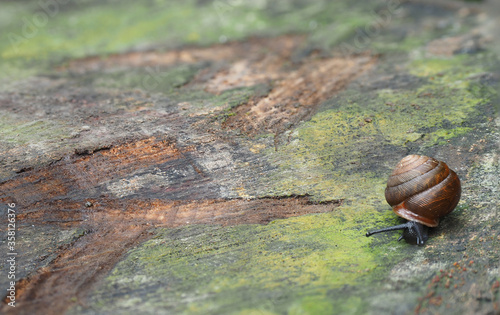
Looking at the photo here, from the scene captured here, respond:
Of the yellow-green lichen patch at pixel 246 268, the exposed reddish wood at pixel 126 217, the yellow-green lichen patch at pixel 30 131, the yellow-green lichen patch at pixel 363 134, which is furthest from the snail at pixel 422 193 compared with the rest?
the yellow-green lichen patch at pixel 30 131

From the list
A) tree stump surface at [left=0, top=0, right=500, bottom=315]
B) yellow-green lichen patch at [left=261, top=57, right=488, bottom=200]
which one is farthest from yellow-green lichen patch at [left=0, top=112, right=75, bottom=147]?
yellow-green lichen patch at [left=261, top=57, right=488, bottom=200]

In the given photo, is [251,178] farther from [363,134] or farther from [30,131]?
[30,131]

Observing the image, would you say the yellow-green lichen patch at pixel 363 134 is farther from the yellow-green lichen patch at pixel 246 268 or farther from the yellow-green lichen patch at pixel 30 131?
the yellow-green lichen patch at pixel 30 131

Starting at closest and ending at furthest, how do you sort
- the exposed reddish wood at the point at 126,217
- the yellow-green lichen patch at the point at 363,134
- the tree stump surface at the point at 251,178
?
the tree stump surface at the point at 251,178, the exposed reddish wood at the point at 126,217, the yellow-green lichen patch at the point at 363,134

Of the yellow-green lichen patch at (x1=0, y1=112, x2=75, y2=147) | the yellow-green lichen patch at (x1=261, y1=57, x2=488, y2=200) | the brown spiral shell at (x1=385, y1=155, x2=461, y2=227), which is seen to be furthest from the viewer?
the yellow-green lichen patch at (x1=0, y1=112, x2=75, y2=147)

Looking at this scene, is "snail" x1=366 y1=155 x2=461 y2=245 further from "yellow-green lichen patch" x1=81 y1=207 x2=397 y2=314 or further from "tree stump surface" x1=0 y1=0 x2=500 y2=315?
"yellow-green lichen patch" x1=81 y1=207 x2=397 y2=314

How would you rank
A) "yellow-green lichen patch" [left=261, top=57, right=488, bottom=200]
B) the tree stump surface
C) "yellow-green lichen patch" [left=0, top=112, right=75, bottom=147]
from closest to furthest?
the tree stump surface, "yellow-green lichen patch" [left=261, top=57, right=488, bottom=200], "yellow-green lichen patch" [left=0, top=112, right=75, bottom=147]

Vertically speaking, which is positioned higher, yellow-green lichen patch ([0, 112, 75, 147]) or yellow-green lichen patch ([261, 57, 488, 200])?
yellow-green lichen patch ([0, 112, 75, 147])
